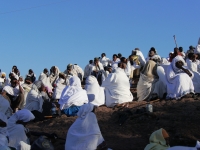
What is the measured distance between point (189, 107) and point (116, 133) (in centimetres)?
221

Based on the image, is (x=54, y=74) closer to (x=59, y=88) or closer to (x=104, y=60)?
(x=59, y=88)

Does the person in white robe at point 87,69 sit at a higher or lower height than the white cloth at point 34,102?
higher

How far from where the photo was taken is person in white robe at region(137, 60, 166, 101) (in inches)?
543

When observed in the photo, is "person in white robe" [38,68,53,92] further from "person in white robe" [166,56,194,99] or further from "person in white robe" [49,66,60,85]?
"person in white robe" [166,56,194,99]

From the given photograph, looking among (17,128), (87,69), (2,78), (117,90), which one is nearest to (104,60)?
(87,69)

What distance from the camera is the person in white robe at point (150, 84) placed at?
13789 mm

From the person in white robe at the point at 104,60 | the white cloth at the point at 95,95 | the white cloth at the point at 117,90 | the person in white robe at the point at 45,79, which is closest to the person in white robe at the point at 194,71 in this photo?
the white cloth at the point at 117,90

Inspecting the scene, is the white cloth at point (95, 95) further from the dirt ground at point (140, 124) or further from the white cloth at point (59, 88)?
the white cloth at point (59, 88)

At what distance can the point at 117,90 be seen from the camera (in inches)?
536

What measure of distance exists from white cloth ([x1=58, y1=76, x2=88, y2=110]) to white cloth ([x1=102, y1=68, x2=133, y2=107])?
3.30 ft

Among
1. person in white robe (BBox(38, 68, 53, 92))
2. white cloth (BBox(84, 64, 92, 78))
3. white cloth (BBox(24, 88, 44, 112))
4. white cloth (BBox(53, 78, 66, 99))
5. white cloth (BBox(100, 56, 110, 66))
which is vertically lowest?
white cloth (BBox(24, 88, 44, 112))

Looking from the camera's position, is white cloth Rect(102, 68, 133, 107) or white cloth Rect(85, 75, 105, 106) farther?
white cloth Rect(85, 75, 105, 106)

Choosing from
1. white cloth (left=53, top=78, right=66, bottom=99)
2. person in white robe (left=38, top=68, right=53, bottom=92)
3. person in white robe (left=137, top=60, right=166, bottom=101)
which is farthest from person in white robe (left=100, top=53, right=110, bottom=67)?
person in white robe (left=137, top=60, right=166, bottom=101)

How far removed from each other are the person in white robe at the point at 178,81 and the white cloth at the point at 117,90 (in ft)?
4.44
